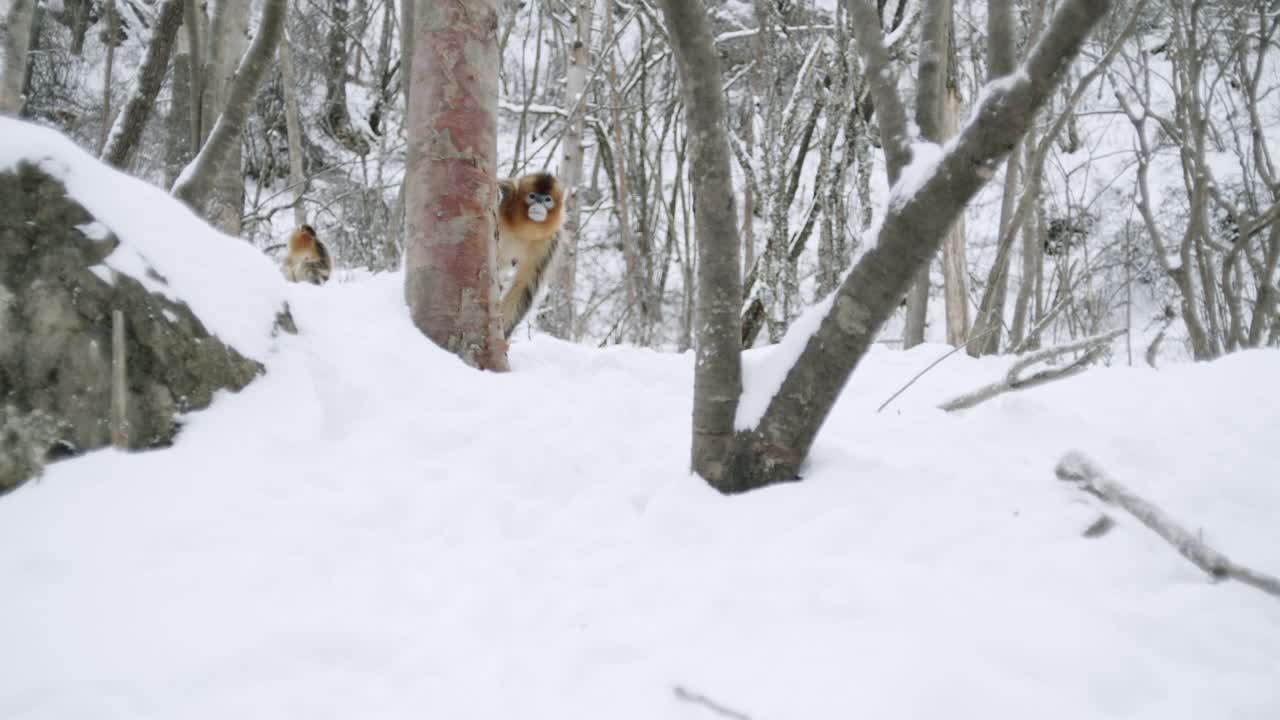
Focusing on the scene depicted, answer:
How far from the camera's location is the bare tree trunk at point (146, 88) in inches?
162

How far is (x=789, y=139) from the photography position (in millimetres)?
6312

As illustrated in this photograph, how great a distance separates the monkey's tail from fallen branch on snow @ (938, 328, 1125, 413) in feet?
11.5

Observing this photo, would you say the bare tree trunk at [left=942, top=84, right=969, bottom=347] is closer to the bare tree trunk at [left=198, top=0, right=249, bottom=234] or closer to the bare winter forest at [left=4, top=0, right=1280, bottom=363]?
the bare winter forest at [left=4, top=0, right=1280, bottom=363]

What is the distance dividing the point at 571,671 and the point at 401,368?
1.44 metres

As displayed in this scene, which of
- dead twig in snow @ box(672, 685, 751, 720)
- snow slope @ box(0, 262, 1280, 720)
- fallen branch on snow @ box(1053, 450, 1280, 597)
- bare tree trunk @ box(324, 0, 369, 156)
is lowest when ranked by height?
dead twig in snow @ box(672, 685, 751, 720)

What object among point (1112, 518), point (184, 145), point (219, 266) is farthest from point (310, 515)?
point (184, 145)

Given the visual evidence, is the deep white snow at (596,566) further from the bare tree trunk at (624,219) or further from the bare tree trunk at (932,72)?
the bare tree trunk at (624,219)

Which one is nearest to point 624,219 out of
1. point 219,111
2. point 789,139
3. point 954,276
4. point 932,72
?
point 789,139

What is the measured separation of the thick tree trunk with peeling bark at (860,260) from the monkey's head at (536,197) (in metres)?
3.08

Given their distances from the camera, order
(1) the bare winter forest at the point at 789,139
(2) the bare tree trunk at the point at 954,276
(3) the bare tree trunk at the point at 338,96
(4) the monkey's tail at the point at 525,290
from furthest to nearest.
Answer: (3) the bare tree trunk at the point at 338,96
(2) the bare tree trunk at the point at 954,276
(4) the monkey's tail at the point at 525,290
(1) the bare winter forest at the point at 789,139

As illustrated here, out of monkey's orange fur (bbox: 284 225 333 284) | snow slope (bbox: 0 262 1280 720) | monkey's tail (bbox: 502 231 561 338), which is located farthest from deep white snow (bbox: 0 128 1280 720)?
monkey's orange fur (bbox: 284 225 333 284)

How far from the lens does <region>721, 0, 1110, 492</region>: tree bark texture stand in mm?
1470

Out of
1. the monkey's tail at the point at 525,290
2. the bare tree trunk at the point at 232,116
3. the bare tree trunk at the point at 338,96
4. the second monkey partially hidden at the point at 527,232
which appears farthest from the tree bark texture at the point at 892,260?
the bare tree trunk at the point at 338,96

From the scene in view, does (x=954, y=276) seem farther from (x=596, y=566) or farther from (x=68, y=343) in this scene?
(x=68, y=343)
